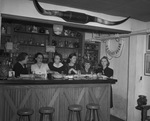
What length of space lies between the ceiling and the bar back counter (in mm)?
1607

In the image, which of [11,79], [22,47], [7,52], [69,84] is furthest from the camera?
[22,47]

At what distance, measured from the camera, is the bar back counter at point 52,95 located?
3.17 meters

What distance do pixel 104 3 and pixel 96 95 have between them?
1.96 meters

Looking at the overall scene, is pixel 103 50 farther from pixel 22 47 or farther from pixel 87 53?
pixel 22 47

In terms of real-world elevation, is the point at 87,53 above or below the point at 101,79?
above

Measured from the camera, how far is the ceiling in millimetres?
3541

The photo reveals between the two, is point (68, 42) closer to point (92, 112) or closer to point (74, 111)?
point (92, 112)

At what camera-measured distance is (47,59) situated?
5.95 metres

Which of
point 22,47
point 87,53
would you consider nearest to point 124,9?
point 22,47

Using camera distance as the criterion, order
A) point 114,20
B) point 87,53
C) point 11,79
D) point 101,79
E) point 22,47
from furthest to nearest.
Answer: point 87,53, point 22,47, point 114,20, point 101,79, point 11,79

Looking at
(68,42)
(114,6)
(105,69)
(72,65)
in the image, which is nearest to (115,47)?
(105,69)

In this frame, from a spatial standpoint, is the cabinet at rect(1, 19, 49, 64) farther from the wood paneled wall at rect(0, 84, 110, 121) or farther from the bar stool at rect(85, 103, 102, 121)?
the bar stool at rect(85, 103, 102, 121)

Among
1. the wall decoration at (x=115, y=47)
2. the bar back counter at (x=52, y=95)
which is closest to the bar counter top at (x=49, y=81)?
the bar back counter at (x=52, y=95)

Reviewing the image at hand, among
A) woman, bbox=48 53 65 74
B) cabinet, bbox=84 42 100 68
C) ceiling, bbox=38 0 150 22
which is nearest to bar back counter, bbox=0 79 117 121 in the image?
woman, bbox=48 53 65 74
